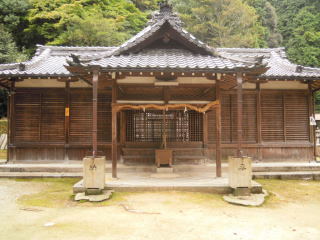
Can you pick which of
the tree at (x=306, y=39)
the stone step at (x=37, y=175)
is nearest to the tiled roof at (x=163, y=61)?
the stone step at (x=37, y=175)

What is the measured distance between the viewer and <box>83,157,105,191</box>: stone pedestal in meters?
7.09

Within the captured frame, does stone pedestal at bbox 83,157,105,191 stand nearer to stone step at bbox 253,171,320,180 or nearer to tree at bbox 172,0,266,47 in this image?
stone step at bbox 253,171,320,180

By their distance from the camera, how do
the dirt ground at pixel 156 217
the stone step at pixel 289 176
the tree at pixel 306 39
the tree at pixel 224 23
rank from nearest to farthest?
the dirt ground at pixel 156 217, the stone step at pixel 289 176, the tree at pixel 224 23, the tree at pixel 306 39

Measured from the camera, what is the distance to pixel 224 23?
31297 millimetres

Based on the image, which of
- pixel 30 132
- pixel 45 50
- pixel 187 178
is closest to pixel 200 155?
pixel 187 178

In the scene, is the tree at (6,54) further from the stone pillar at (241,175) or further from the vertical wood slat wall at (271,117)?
the stone pillar at (241,175)

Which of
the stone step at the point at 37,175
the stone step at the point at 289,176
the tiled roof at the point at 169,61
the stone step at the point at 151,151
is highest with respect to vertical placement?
the tiled roof at the point at 169,61

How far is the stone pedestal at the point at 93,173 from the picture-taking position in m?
7.09

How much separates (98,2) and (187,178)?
23524 mm

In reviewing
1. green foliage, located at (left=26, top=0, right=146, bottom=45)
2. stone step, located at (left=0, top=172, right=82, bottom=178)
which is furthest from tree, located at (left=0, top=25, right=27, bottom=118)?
stone step, located at (left=0, top=172, right=82, bottom=178)

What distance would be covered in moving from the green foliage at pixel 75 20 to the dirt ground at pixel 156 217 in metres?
16.9

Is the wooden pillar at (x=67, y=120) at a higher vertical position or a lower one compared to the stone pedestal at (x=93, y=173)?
higher

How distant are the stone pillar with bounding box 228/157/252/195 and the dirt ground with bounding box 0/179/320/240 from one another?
612 mm

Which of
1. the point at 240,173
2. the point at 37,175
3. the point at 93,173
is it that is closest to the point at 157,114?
the point at 93,173
